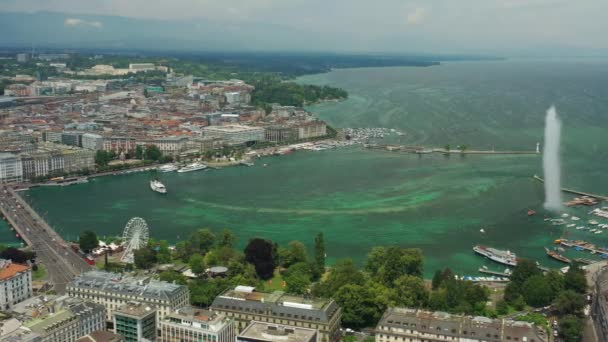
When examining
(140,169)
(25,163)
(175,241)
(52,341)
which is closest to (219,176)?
(140,169)

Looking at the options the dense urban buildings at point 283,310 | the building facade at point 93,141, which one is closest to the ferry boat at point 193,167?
the building facade at point 93,141

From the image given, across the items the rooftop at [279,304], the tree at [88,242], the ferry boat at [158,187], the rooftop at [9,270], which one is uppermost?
the rooftop at [279,304]

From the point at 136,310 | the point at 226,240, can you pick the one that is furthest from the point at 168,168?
the point at 136,310

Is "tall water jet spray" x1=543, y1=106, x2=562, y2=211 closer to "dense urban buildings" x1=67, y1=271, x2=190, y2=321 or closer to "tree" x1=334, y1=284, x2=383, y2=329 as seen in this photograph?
"tree" x1=334, y1=284, x2=383, y2=329

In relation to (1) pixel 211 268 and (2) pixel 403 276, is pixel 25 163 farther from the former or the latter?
(2) pixel 403 276

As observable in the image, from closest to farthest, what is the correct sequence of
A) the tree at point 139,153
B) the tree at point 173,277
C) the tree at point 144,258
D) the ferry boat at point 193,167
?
1. the tree at point 173,277
2. the tree at point 144,258
3. the ferry boat at point 193,167
4. the tree at point 139,153

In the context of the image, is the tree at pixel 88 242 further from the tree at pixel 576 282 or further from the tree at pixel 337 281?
the tree at pixel 576 282
